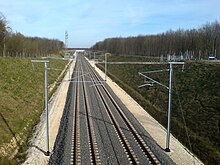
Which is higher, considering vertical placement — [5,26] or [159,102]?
[5,26]

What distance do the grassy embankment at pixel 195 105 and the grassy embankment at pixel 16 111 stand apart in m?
13.1

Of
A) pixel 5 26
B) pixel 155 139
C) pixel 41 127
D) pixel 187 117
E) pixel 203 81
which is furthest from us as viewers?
pixel 5 26

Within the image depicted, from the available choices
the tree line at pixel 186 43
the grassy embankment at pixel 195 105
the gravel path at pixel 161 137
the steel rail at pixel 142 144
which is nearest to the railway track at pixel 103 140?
the steel rail at pixel 142 144

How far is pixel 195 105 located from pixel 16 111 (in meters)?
19.3

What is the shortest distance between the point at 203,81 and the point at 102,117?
16237 mm

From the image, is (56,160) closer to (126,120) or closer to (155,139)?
(155,139)

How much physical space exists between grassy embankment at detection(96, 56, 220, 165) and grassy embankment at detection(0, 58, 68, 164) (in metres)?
13.1

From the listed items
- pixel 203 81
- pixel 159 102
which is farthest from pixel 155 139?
pixel 203 81

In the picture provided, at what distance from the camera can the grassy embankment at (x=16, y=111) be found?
16906mm

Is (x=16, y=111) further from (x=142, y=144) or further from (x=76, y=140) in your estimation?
(x=142, y=144)

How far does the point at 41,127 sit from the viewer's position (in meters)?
22.5

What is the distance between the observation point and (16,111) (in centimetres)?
2297

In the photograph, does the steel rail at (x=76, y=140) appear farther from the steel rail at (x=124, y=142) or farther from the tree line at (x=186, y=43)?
the tree line at (x=186, y=43)

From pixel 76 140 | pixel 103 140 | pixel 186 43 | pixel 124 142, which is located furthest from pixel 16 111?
pixel 186 43
